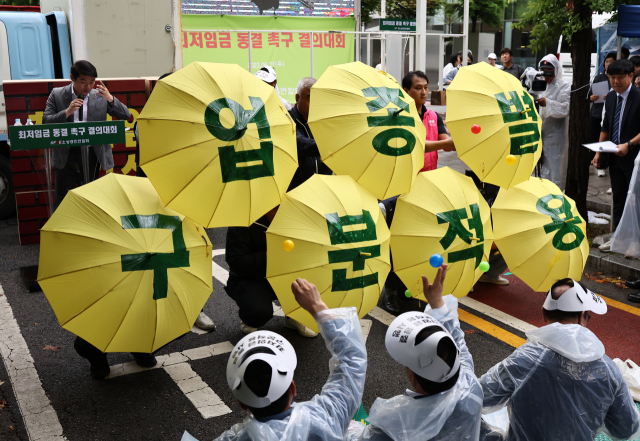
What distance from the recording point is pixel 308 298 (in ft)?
8.63

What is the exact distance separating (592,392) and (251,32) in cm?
1022

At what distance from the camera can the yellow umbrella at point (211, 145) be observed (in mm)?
3535

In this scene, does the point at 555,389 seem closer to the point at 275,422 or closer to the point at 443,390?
the point at 443,390

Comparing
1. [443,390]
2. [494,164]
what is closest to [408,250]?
[494,164]

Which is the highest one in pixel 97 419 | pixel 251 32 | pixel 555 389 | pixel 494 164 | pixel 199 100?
pixel 251 32

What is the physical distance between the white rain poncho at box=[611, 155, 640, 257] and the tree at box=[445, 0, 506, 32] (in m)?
21.9

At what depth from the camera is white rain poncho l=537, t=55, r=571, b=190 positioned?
9.60 metres

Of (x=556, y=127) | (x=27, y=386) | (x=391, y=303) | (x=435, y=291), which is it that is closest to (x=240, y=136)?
(x=435, y=291)

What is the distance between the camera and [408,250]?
4.33 metres

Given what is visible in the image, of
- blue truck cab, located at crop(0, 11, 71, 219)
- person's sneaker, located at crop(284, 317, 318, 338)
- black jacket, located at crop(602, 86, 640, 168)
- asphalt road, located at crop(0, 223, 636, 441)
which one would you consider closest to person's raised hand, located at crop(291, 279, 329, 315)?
asphalt road, located at crop(0, 223, 636, 441)

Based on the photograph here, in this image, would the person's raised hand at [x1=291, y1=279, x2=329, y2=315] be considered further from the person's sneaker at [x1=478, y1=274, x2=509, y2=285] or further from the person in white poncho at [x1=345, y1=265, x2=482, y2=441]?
the person's sneaker at [x1=478, y1=274, x2=509, y2=285]

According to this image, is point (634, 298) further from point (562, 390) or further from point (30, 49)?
point (30, 49)

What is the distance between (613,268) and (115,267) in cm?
553

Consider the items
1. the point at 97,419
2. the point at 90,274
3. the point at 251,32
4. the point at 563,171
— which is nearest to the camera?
the point at 90,274
